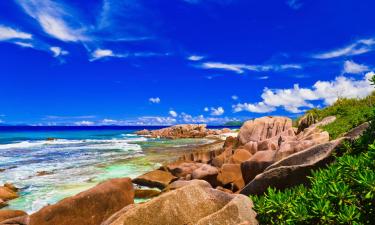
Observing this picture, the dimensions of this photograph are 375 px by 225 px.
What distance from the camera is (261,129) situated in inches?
1228

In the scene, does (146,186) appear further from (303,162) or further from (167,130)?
(167,130)

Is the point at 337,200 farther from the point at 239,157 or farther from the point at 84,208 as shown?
the point at 239,157

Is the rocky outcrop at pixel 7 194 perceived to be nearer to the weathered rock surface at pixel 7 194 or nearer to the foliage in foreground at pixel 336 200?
the weathered rock surface at pixel 7 194

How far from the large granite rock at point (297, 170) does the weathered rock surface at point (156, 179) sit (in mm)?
9038

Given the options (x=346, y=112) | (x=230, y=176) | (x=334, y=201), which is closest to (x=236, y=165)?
(x=230, y=176)

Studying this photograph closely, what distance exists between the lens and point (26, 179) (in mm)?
20938

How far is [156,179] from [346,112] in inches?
455

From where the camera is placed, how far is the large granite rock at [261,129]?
3017 centimetres

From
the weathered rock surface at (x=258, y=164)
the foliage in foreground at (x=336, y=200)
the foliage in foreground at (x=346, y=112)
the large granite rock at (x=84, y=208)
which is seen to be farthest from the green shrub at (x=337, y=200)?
the foliage in foreground at (x=346, y=112)

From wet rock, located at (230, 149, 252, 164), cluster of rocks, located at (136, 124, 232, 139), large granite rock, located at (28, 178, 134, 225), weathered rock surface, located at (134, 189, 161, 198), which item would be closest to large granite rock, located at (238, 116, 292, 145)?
wet rock, located at (230, 149, 252, 164)

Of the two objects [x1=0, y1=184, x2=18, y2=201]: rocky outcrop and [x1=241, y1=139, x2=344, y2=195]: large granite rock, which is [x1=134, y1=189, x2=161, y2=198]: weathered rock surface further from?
[x1=241, y1=139, x2=344, y2=195]: large granite rock

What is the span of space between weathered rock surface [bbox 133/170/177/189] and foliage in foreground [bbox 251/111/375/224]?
12.6 metres

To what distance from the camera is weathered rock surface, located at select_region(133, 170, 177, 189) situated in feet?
58.0

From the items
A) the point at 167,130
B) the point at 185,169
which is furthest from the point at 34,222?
the point at 167,130
